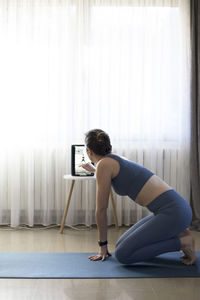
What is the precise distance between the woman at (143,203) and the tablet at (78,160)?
108 centimetres

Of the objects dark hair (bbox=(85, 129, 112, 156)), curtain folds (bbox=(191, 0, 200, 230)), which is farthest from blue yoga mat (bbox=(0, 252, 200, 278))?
curtain folds (bbox=(191, 0, 200, 230))

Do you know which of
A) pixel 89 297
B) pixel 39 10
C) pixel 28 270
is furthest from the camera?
pixel 39 10

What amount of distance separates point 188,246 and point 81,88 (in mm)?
2100

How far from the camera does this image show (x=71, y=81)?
4.27m

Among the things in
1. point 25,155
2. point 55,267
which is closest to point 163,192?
point 55,267

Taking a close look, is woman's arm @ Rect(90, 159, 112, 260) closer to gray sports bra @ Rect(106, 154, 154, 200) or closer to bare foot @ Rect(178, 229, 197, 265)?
gray sports bra @ Rect(106, 154, 154, 200)

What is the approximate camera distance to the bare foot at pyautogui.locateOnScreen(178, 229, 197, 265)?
2.88m

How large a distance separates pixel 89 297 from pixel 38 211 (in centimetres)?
212

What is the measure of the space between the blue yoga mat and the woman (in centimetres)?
9

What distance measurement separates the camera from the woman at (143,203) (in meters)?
2.82

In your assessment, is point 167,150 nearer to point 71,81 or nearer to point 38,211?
point 71,81

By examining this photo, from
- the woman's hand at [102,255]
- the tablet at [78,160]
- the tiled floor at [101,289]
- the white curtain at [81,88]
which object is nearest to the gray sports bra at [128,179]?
the woman's hand at [102,255]

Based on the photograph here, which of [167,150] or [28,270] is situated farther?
[167,150]

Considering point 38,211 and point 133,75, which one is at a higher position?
point 133,75
